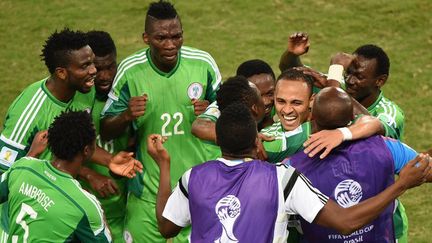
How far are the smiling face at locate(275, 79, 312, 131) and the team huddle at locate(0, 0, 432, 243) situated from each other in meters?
0.01

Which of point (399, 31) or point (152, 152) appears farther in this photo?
point (399, 31)

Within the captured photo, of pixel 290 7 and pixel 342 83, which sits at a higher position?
pixel 342 83

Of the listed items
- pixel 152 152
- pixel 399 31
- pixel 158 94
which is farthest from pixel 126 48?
pixel 152 152

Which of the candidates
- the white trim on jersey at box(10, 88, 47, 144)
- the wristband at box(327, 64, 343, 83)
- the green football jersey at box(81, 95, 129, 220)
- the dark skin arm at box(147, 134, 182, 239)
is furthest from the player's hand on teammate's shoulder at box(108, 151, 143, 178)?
the wristband at box(327, 64, 343, 83)

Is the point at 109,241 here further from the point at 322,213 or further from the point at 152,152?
the point at 322,213

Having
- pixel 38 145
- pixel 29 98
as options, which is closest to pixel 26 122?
pixel 29 98

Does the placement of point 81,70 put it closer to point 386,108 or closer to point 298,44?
point 298,44

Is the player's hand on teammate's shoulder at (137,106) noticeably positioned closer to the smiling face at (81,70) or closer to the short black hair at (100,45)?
the smiling face at (81,70)

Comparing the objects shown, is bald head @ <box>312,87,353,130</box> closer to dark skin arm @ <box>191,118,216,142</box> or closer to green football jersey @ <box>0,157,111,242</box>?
dark skin arm @ <box>191,118,216,142</box>

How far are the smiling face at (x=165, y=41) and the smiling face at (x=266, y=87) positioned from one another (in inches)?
33.4

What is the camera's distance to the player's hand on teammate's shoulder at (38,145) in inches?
344

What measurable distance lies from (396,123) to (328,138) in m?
2.16

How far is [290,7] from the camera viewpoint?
1917 centimetres

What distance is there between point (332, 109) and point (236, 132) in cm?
98
